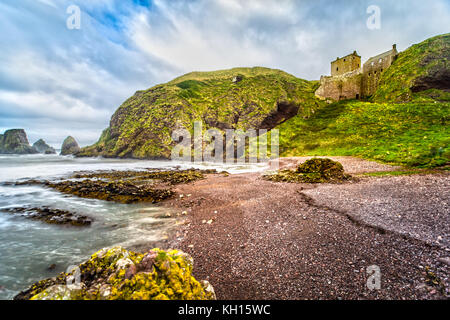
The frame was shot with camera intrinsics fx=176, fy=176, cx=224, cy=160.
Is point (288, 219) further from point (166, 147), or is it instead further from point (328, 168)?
point (166, 147)

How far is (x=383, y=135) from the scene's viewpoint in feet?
108

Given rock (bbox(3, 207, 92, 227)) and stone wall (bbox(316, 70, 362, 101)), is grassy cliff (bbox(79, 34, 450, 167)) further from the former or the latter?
rock (bbox(3, 207, 92, 227))

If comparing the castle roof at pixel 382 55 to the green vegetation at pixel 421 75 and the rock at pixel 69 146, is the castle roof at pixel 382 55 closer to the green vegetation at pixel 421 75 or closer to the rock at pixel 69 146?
the green vegetation at pixel 421 75

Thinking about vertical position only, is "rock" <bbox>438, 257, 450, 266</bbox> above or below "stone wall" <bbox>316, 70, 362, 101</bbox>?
below

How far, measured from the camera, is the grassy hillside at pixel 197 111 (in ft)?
242

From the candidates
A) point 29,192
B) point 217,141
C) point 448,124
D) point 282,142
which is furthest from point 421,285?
point 217,141

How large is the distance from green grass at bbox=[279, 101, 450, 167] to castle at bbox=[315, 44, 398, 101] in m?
15.7

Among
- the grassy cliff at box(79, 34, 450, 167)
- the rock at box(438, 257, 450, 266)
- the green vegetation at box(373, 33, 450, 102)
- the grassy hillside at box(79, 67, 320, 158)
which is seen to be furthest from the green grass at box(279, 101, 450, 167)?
the grassy hillside at box(79, 67, 320, 158)

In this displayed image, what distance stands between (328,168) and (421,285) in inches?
559

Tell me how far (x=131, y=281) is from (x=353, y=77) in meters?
85.0

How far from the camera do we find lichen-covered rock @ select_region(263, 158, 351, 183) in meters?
14.8

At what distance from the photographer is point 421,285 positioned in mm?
3584

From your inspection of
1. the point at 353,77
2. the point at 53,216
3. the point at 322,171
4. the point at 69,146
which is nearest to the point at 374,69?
the point at 353,77
